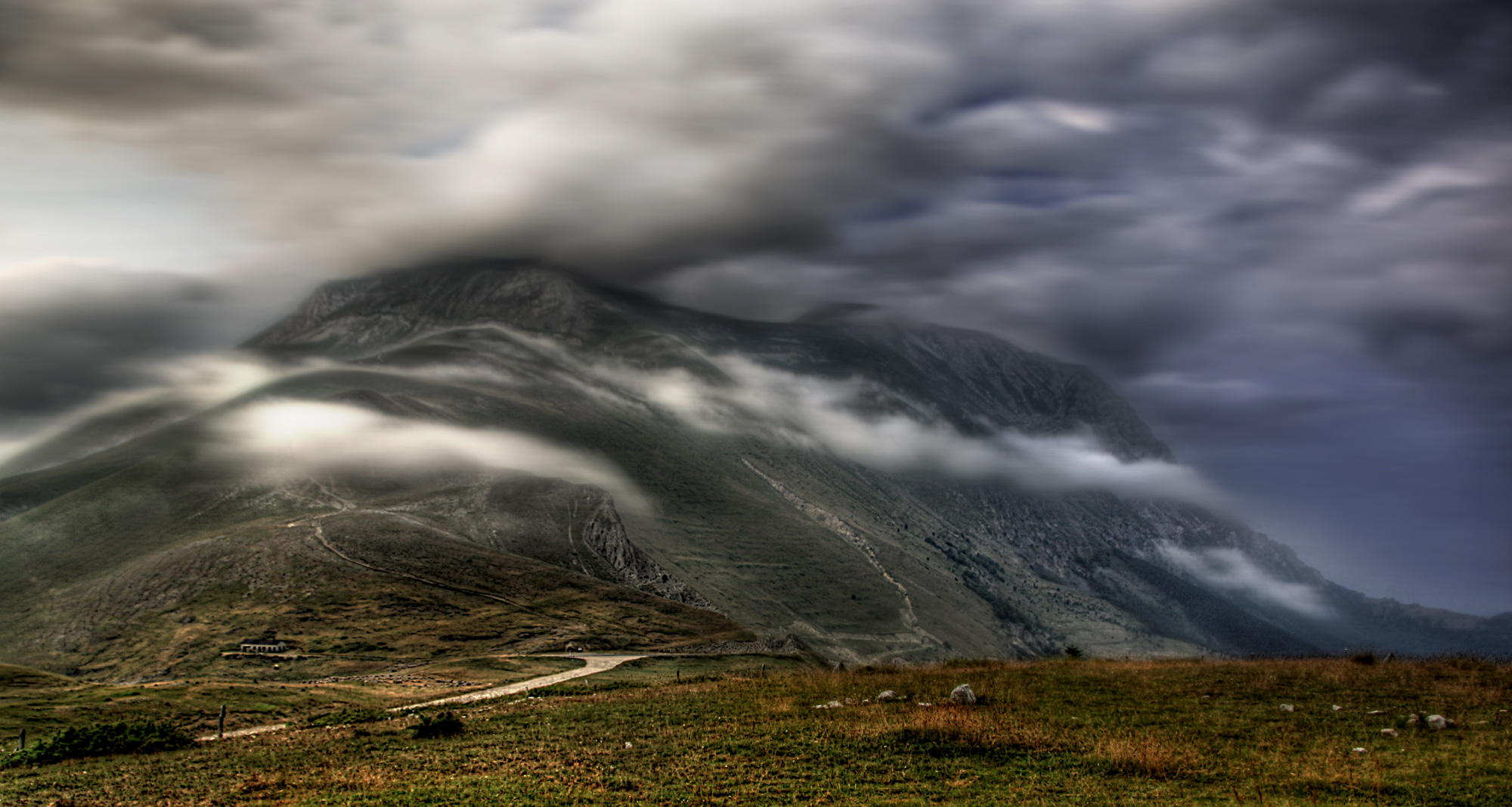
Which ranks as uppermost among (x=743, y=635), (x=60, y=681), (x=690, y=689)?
(x=690, y=689)

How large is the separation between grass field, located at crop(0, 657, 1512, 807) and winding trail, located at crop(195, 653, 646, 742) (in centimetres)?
519

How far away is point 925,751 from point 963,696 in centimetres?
812

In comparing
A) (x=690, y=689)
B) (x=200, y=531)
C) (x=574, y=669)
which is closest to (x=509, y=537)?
(x=200, y=531)

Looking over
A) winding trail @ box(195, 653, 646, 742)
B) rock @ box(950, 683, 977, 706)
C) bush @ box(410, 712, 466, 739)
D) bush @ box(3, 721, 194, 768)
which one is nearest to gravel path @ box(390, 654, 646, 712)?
winding trail @ box(195, 653, 646, 742)

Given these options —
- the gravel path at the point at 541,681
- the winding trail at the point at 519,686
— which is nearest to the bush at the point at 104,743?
the winding trail at the point at 519,686

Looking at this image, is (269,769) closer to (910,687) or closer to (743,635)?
(910,687)

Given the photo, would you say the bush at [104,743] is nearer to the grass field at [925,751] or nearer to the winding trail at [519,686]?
the grass field at [925,751]

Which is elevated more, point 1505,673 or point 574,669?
point 1505,673

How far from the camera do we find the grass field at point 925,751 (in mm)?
23609

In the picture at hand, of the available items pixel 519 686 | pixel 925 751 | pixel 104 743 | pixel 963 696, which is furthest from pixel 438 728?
pixel 519 686

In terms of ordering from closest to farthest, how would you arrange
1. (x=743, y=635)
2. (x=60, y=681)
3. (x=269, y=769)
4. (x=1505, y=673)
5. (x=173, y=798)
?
(x=173, y=798) → (x=269, y=769) → (x=1505, y=673) → (x=60, y=681) → (x=743, y=635)

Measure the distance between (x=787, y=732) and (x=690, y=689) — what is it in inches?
538

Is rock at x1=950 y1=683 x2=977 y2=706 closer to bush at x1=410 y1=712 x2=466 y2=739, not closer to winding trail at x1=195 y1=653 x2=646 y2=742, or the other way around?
bush at x1=410 y1=712 x2=466 y2=739

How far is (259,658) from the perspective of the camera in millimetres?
107438
